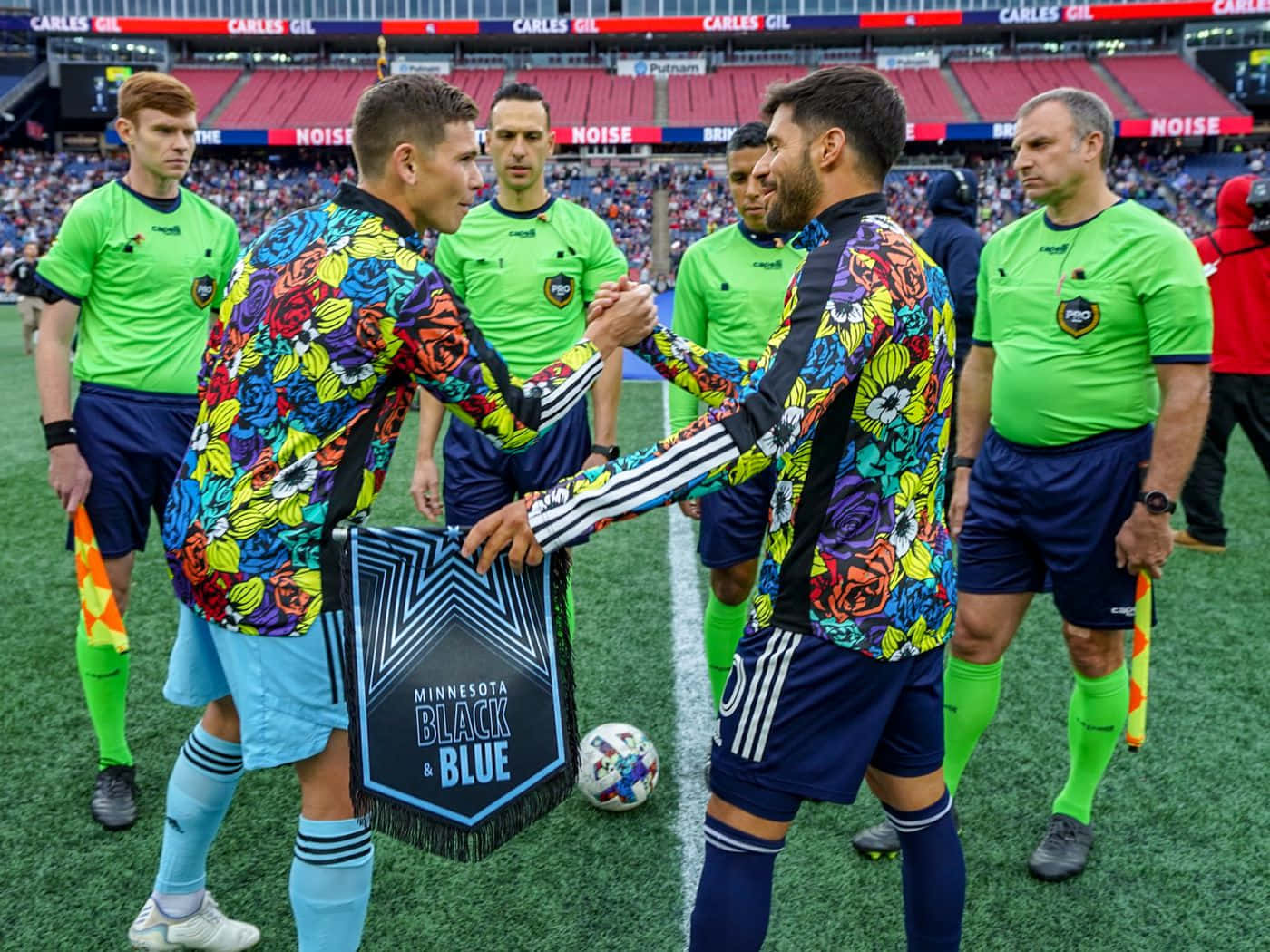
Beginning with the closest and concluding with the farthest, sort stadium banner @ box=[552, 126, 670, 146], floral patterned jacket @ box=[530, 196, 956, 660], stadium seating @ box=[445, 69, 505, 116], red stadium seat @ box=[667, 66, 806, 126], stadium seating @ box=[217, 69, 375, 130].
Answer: floral patterned jacket @ box=[530, 196, 956, 660] → stadium banner @ box=[552, 126, 670, 146] → red stadium seat @ box=[667, 66, 806, 126] → stadium seating @ box=[217, 69, 375, 130] → stadium seating @ box=[445, 69, 505, 116]

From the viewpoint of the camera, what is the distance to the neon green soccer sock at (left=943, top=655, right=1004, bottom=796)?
328cm

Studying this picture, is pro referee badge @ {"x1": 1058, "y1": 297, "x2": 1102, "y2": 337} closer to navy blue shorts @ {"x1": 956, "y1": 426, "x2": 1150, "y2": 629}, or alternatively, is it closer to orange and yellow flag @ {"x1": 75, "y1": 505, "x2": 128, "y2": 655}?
navy blue shorts @ {"x1": 956, "y1": 426, "x2": 1150, "y2": 629}

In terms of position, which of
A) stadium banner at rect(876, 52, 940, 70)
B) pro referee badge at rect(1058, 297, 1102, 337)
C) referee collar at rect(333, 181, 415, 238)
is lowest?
pro referee badge at rect(1058, 297, 1102, 337)

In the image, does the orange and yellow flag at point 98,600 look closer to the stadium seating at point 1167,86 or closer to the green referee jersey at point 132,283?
the green referee jersey at point 132,283

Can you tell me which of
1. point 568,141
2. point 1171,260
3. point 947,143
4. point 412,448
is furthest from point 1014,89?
point 1171,260

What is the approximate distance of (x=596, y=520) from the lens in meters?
1.81

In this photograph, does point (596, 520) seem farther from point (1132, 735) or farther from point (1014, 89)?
point (1014, 89)

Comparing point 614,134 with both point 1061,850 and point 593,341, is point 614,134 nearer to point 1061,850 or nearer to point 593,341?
point 1061,850

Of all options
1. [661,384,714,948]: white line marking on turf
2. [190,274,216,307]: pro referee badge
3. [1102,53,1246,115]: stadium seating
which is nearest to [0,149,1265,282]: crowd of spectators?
[1102,53,1246,115]: stadium seating

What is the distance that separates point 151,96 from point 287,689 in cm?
246

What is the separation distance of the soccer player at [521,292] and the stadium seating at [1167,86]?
45030 mm

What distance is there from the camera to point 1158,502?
289 centimetres

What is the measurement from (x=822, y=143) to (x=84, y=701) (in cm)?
398

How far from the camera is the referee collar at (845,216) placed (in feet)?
6.62
